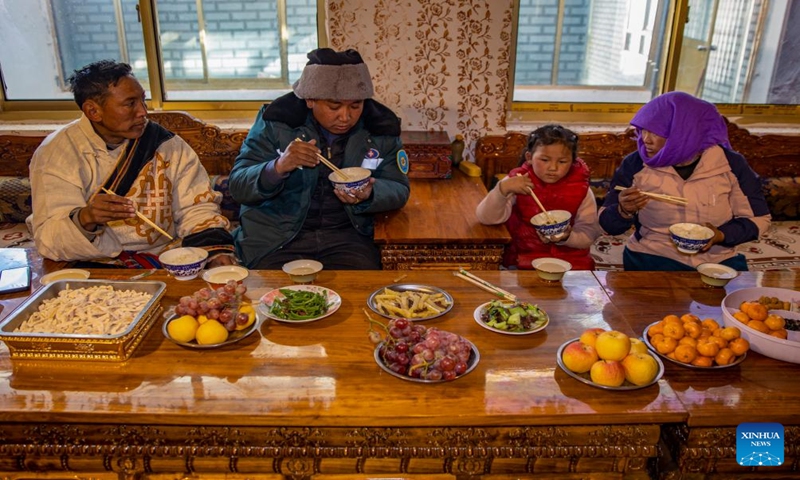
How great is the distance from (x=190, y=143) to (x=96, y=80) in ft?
4.40

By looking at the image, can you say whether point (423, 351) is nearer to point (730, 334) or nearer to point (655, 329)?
point (655, 329)

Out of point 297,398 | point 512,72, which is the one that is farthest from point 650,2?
point 297,398

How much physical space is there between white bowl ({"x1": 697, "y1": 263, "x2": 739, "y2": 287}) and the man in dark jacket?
122 centimetres

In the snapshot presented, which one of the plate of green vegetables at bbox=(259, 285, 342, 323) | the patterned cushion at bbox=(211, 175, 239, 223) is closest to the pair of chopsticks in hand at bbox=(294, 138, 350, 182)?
the plate of green vegetables at bbox=(259, 285, 342, 323)

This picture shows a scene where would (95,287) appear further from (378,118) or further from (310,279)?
(378,118)

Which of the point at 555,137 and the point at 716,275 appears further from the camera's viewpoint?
the point at 555,137

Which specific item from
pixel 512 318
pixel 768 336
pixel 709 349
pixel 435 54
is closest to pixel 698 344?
pixel 709 349

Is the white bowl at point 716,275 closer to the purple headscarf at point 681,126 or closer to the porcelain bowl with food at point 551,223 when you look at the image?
the porcelain bowl with food at point 551,223

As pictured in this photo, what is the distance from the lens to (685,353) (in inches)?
62.2

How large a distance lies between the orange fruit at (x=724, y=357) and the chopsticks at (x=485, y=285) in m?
0.55

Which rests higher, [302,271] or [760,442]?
[302,271]

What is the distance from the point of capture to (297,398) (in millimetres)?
1450

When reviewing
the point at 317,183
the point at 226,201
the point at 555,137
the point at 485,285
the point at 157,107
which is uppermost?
the point at 555,137

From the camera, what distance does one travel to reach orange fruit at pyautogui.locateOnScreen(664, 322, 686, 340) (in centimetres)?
163
